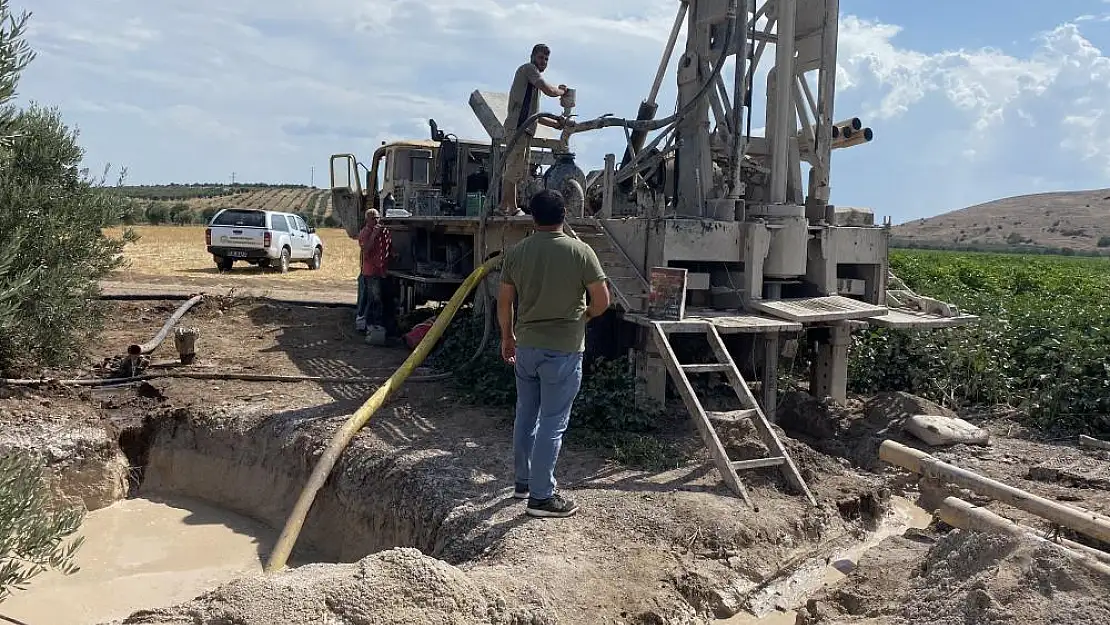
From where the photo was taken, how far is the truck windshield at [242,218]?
21.5m

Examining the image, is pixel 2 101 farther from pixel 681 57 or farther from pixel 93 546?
pixel 681 57

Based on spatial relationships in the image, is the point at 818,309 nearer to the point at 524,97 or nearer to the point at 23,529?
the point at 524,97

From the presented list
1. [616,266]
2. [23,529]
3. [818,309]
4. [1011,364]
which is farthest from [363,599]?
[1011,364]

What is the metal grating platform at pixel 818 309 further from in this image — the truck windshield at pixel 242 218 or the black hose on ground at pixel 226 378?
the truck windshield at pixel 242 218

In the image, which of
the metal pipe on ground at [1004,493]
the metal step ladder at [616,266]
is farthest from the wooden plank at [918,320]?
the metal step ladder at [616,266]

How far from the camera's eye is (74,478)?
739 centimetres

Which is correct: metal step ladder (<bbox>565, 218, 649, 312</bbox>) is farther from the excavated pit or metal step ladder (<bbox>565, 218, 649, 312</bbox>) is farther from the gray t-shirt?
the excavated pit

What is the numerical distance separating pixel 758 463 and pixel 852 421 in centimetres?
232

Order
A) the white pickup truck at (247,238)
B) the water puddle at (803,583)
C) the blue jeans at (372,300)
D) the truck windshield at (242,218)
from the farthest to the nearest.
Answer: the truck windshield at (242,218), the white pickup truck at (247,238), the blue jeans at (372,300), the water puddle at (803,583)

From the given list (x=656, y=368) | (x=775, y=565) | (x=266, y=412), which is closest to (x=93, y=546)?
(x=266, y=412)

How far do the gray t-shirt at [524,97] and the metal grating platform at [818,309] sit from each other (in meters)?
2.94

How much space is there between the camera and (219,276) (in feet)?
65.6

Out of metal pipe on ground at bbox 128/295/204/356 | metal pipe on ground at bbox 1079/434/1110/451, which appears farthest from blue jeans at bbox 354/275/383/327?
metal pipe on ground at bbox 1079/434/1110/451

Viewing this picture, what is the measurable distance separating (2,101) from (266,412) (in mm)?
4347
